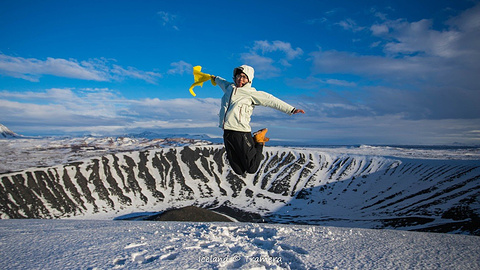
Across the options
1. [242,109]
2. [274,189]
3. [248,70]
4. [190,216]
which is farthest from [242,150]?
[274,189]

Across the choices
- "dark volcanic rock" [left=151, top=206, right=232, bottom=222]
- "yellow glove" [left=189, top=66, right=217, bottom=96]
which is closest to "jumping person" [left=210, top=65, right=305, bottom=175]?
"yellow glove" [left=189, top=66, right=217, bottom=96]

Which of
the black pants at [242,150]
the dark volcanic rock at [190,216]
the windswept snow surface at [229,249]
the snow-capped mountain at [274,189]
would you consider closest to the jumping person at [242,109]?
the black pants at [242,150]

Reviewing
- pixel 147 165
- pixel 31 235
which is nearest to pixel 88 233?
pixel 31 235

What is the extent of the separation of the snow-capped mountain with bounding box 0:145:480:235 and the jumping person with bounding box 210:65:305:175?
82159mm

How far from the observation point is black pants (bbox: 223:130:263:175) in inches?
335

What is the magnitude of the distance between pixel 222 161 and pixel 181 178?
97.8 ft

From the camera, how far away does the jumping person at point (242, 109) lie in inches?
321

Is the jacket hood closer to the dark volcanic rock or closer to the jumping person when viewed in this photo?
the jumping person

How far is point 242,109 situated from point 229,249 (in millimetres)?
4418

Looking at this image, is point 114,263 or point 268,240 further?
point 268,240

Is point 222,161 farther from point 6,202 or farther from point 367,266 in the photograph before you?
point 367,266

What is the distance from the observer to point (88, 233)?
9.64 m

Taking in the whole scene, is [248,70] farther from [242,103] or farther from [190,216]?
[190,216]

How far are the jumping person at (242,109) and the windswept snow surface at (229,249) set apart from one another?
2854mm
